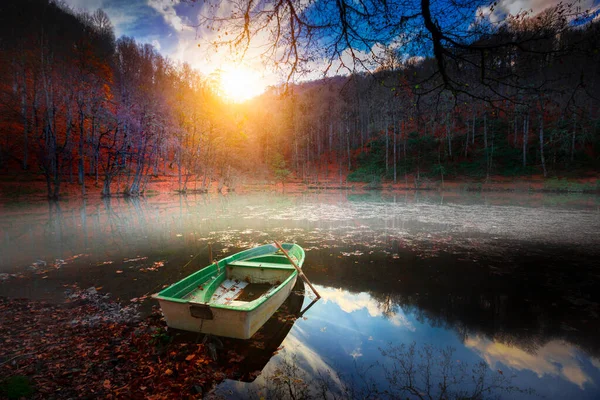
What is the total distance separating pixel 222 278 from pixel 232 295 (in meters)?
0.55

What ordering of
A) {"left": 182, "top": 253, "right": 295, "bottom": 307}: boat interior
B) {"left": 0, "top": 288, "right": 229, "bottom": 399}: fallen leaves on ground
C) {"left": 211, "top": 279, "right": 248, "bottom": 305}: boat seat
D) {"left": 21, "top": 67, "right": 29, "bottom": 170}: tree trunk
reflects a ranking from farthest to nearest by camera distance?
{"left": 21, "top": 67, "right": 29, "bottom": 170}: tree trunk
{"left": 182, "top": 253, "right": 295, "bottom": 307}: boat interior
{"left": 211, "top": 279, "right": 248, "bottom": 305}: boat seat
{"left": 0, "top": 288, "right": 229, "bottom": 399}: fallen leaves on ground

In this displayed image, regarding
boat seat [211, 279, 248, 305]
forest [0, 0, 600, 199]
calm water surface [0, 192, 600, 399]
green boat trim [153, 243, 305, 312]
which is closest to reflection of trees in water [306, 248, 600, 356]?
calm water surface [0, 192, 600, 399]

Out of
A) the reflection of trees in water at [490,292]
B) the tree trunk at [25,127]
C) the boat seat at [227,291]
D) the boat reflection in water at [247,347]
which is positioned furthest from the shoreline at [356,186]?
the reflection of trees in water at [490,292]

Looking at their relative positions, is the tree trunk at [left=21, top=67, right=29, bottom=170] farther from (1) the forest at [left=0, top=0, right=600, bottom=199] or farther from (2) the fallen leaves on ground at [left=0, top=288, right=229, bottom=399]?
(2) the fallen leaves on ground at [left=0, top=288, right=229, bottom=399]

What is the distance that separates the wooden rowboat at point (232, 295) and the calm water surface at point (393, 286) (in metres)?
0.61

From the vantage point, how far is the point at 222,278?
598cm

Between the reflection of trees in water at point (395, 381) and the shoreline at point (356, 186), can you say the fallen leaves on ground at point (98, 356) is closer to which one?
the reflection of trees in water at point (395, 381)

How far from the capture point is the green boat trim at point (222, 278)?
4090 mm

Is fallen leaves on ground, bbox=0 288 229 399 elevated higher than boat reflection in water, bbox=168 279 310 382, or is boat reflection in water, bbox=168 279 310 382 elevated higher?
fallen leaves on ground, bbox=0 288 229 399

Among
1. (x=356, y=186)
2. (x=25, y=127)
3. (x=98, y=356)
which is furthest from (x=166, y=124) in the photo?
(x=98, y=356)

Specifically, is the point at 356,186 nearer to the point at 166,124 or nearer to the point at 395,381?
the point at 166,124

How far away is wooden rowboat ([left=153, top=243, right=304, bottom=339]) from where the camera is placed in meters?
3.94

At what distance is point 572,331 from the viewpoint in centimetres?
461

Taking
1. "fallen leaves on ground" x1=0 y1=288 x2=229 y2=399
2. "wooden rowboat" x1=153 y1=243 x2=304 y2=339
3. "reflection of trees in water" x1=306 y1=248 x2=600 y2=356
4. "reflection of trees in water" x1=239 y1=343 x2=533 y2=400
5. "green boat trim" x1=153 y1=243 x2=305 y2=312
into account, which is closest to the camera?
"fallen leaves on ground" x1=0 y1=288 x2=229 y2=399
